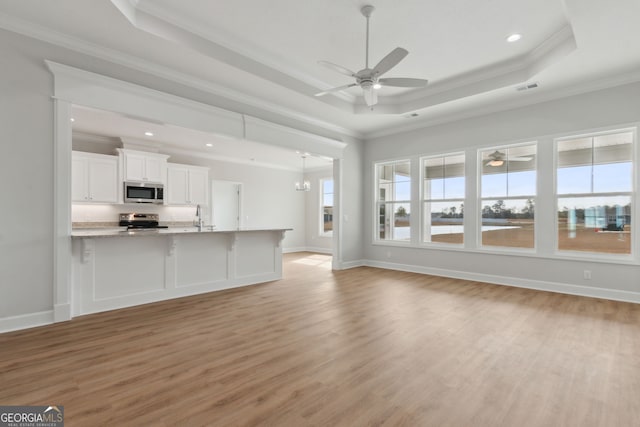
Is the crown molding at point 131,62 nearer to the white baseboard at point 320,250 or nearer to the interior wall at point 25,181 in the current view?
the interior wall at point 25,181

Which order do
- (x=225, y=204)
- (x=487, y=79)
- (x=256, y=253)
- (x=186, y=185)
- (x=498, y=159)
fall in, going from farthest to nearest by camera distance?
(x=225, y=204) < (x=186, y=185) < (x=498, y=159) < (x=256, y=253) < (x=487, y=79)

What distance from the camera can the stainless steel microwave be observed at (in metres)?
6.90

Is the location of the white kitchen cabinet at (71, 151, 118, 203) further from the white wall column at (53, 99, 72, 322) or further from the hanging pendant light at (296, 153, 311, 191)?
the hanging pendant light at (296, 153, 311, 191)

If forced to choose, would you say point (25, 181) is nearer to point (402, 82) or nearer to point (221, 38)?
point (221, 38)

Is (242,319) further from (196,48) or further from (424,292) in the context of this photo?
(196,48)

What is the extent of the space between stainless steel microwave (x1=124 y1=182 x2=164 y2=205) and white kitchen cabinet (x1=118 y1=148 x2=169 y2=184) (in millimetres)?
117

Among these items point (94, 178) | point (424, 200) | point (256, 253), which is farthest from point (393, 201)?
point (94, 178)

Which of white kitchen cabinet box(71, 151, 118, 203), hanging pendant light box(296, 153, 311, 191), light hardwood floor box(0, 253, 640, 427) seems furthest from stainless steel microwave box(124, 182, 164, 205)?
light hardwood floor box(0, 253, 640, 427)

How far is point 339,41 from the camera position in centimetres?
373

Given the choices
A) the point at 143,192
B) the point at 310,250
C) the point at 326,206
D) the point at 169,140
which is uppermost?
the point at 169,140

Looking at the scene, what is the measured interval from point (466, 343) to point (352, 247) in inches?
165

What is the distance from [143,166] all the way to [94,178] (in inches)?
38.5

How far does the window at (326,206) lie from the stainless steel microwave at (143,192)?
4851 mm

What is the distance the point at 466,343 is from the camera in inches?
110
